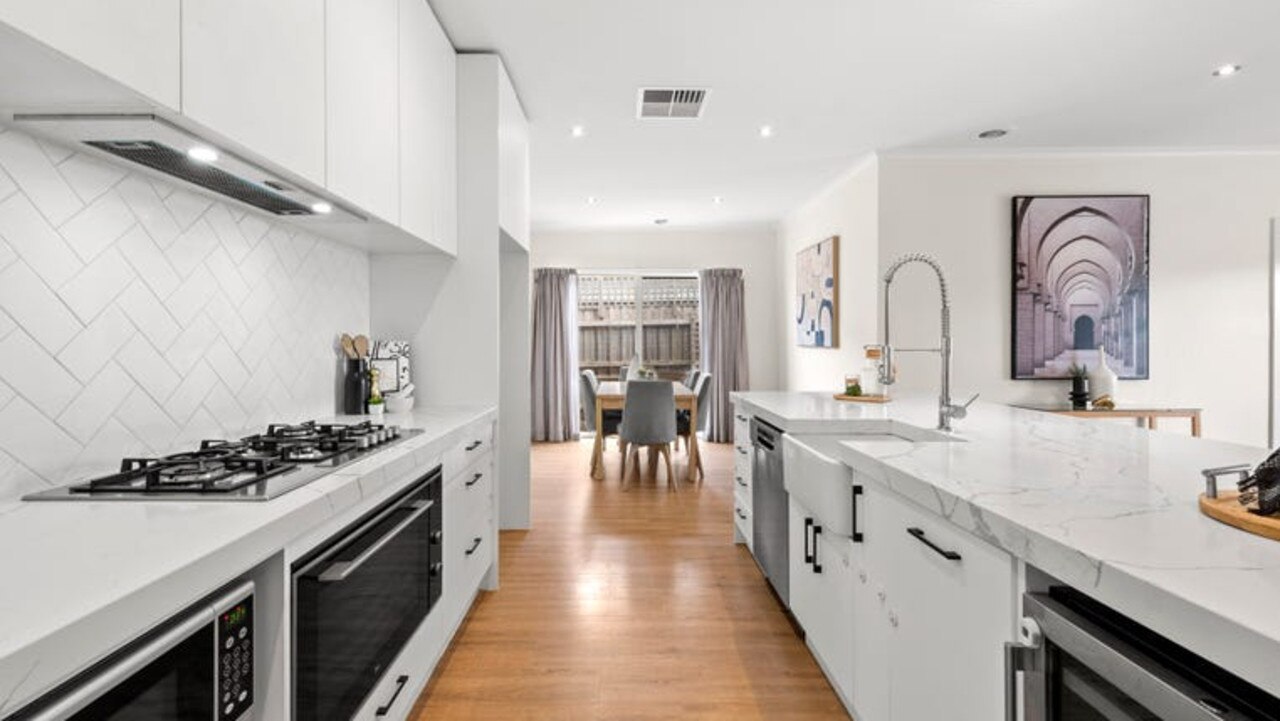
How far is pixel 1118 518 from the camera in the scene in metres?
0.98

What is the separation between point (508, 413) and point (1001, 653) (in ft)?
9.99

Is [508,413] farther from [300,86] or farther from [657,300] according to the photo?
[657,300]

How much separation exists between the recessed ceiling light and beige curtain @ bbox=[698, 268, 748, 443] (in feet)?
20.8

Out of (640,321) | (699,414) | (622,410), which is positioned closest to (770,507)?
(622,410)

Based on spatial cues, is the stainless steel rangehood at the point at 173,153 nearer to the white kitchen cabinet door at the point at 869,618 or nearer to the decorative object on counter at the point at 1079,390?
the white kitchen cabinet door at the point at 869,618

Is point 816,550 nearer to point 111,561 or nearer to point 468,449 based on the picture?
point 468,449

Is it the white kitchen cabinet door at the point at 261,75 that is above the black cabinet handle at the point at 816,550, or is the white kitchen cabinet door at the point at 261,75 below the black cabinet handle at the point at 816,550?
→ above

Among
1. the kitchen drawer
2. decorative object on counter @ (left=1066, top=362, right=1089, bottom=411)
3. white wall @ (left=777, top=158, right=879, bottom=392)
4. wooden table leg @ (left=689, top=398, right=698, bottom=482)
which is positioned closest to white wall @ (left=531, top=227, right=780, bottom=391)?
white wall @ (left=777, top=158, right=879, bottom=392)

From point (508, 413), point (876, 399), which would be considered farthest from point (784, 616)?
point (508, 413)

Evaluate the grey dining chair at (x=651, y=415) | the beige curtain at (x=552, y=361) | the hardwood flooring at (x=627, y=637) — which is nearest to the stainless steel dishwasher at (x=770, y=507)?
the hardwood flooring at (x=627, y=637)

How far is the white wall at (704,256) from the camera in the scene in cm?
756

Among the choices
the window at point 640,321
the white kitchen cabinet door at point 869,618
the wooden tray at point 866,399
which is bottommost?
the white kitchen cabinet door at point 869,618

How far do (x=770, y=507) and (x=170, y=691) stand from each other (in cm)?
223

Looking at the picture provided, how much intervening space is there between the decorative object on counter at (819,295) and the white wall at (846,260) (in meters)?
0.07
